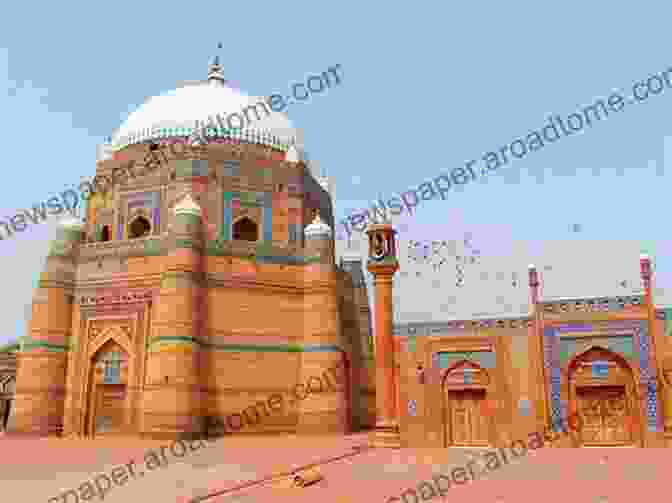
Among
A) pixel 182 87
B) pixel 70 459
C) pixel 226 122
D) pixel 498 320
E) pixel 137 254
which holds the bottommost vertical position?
pixel 70 459

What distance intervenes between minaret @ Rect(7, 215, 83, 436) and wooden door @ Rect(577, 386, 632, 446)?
16323 mm

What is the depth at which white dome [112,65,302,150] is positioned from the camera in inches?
974

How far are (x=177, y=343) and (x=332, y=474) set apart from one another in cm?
934

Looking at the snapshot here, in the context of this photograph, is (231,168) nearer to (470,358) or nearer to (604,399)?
(470,358)

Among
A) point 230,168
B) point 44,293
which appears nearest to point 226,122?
point 230,168

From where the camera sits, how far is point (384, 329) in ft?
49.0

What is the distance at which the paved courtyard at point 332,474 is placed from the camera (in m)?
8.06

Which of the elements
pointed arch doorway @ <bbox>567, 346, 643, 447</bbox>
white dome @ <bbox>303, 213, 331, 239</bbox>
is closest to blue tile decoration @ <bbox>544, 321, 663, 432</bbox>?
pointed arch doorway @ <bbox>567, 346, 643, 447</bbox>

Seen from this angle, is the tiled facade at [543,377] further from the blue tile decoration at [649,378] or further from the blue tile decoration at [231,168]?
the blue tile decoration at [231,168]

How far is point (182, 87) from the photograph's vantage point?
27.2 meters

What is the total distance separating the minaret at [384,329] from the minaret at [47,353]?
1148cm

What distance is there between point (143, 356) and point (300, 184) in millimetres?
9211

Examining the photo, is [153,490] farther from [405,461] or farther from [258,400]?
[258,400]

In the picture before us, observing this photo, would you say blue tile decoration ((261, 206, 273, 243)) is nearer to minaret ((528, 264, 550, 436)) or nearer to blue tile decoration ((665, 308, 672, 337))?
minaret ((528, 264, 550, 436))
